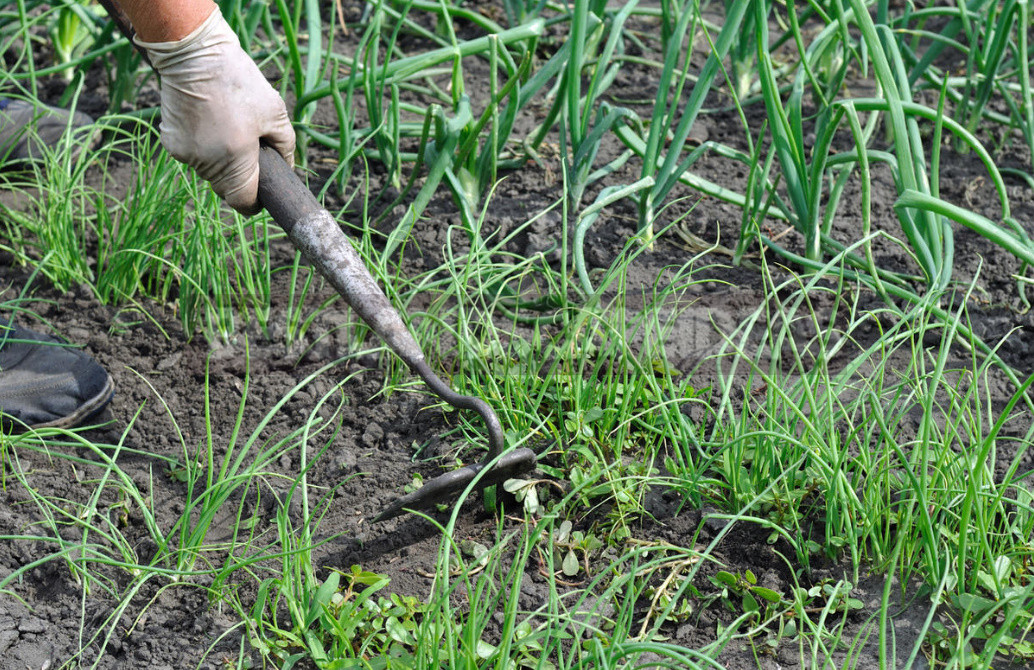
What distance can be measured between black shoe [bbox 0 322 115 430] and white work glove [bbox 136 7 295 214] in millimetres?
508

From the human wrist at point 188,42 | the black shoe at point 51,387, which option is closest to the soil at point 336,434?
the black shoe at point 51,387

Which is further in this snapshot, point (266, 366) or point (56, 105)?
point (56, 105)

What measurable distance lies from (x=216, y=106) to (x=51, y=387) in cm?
71

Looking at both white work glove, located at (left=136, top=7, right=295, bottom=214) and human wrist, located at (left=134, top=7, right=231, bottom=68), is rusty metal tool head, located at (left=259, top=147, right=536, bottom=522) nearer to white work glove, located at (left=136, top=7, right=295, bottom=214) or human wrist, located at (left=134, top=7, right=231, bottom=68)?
white work glove, located at (left=136, top=7, right=295, bottom=214)

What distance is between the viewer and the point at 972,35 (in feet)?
8.54

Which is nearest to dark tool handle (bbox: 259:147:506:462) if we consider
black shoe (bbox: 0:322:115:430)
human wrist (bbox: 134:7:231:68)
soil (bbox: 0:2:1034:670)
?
soil (bbox: 0:2:1034:670)

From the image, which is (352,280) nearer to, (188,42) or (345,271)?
(345,271)

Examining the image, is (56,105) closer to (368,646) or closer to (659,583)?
(368,646)

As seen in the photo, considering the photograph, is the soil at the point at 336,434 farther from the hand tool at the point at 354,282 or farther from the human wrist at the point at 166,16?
the human wrist at the point at 166,16

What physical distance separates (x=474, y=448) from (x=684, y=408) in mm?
446

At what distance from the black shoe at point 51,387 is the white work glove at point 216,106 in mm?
508

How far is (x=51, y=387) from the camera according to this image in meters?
2.10

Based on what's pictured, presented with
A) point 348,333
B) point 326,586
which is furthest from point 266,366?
point 326,586

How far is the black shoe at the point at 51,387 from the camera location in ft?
6.76
